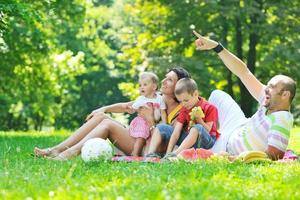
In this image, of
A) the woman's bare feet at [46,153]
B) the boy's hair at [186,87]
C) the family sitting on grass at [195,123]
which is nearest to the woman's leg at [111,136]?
the family sitting on grass at [195,123]

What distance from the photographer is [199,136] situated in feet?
23.4

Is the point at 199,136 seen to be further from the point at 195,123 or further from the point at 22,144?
the point at 22,144

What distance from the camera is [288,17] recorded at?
815 inches

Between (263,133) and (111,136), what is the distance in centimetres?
180

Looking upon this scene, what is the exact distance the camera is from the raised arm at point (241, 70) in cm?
748

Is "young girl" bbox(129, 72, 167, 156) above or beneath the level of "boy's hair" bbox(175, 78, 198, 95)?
beneath

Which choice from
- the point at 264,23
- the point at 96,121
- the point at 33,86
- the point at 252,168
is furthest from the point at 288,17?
the point at 252,168

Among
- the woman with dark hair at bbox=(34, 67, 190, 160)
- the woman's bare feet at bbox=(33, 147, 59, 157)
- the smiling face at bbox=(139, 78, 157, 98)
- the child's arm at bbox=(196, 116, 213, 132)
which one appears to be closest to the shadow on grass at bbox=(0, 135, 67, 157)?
the woman's bare feet at bbox=(33, 147, 59, 157)

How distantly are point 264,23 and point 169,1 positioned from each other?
3314mm

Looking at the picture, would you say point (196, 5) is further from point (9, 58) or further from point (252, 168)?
point (252, 168)

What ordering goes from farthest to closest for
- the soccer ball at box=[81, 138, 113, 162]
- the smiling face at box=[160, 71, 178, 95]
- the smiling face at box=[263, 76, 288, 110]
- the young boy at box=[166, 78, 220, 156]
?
the smiling face at box=[160, 71, 178, 95] < the young boy at box=[166, 78, 220, 156] < the smiling face at box=[263, 76, 288, 110] < the soccer ball at box=[81, 138, 113, 162]

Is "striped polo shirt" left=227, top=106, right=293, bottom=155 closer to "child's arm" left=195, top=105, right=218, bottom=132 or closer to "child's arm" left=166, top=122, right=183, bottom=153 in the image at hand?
"child's arm" left=195, top=105, right=218, bottom=132

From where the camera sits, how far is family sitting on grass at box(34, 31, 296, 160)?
684 cm

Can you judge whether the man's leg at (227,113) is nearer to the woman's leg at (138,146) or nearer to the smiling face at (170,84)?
the smiling face at (170,84)
